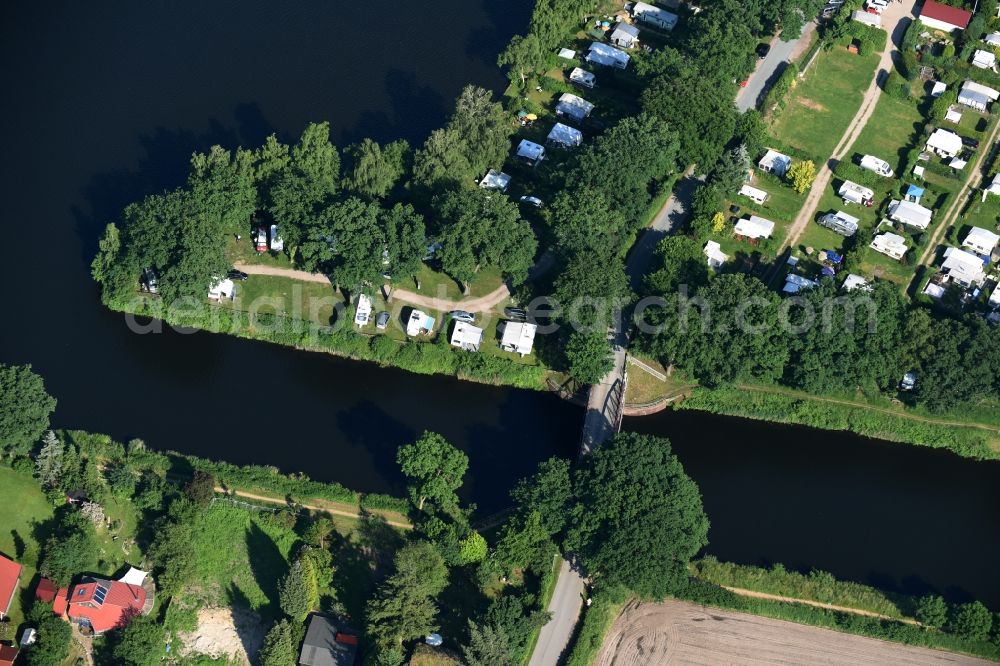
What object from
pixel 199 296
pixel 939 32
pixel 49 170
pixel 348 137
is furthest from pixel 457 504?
pixel 939 32

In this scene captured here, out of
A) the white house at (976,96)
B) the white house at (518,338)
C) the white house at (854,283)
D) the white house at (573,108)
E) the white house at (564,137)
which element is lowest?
the white house at (518,338)

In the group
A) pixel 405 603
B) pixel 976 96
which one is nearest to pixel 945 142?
pixel 976 96

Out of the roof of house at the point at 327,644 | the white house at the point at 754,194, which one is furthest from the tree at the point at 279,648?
the white house at the point at 754,194

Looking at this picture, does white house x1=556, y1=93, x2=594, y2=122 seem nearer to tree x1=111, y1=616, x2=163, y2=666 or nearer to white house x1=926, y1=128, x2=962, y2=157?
white house x1=926, y1=128, x2=962, y2=157

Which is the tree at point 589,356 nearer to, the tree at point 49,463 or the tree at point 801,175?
the tree at point 801,175

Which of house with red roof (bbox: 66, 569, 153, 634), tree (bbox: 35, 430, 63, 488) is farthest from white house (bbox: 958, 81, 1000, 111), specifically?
tree (bbox: 35, 430, 63, 488)

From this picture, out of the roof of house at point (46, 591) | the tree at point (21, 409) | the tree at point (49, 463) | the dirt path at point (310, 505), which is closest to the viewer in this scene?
the roof of house at point (46, 591)

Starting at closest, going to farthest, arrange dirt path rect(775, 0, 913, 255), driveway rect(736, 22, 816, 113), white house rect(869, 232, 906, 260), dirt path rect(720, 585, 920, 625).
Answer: dirt path rect(720, 585, 920, 625), white house rect(869, 232, 906, 260), dirt path rect(775, 0, 913, 255), driveway rect(736, 22, 816, 113)
